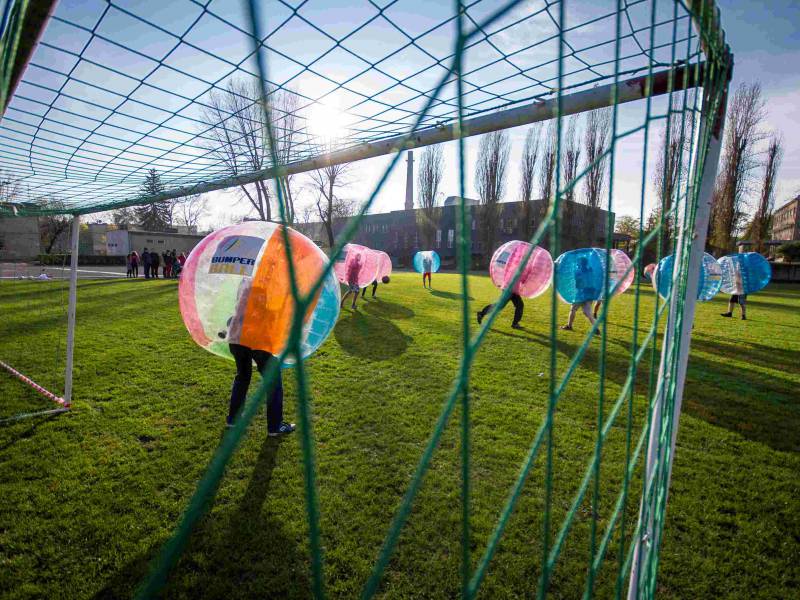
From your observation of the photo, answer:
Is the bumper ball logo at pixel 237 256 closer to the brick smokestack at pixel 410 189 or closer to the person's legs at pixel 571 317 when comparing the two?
the person's legs at pixel 571 317

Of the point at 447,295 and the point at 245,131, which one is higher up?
the point at 245,131

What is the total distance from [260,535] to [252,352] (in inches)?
50.2

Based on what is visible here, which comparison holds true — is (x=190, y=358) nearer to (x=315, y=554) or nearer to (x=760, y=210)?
(x=315, y=554)

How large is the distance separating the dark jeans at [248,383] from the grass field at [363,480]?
9.6 inches

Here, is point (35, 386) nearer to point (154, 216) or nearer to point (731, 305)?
point (731, 305)

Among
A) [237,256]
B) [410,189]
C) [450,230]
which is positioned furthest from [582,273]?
[410,189]

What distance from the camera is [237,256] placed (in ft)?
8.53


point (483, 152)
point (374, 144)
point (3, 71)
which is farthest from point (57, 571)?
point (483, 152)

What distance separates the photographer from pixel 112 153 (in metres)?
3.29

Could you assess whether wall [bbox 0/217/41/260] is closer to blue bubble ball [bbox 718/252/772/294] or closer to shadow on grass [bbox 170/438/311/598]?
shadow on grass [bbox 170/438/311/598]

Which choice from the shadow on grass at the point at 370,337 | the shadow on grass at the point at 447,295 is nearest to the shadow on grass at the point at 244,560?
the shadow on grass at the point at 370,337

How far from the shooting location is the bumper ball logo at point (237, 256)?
2559 millimetres

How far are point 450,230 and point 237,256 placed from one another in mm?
41142

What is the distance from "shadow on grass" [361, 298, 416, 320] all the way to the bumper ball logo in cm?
700
